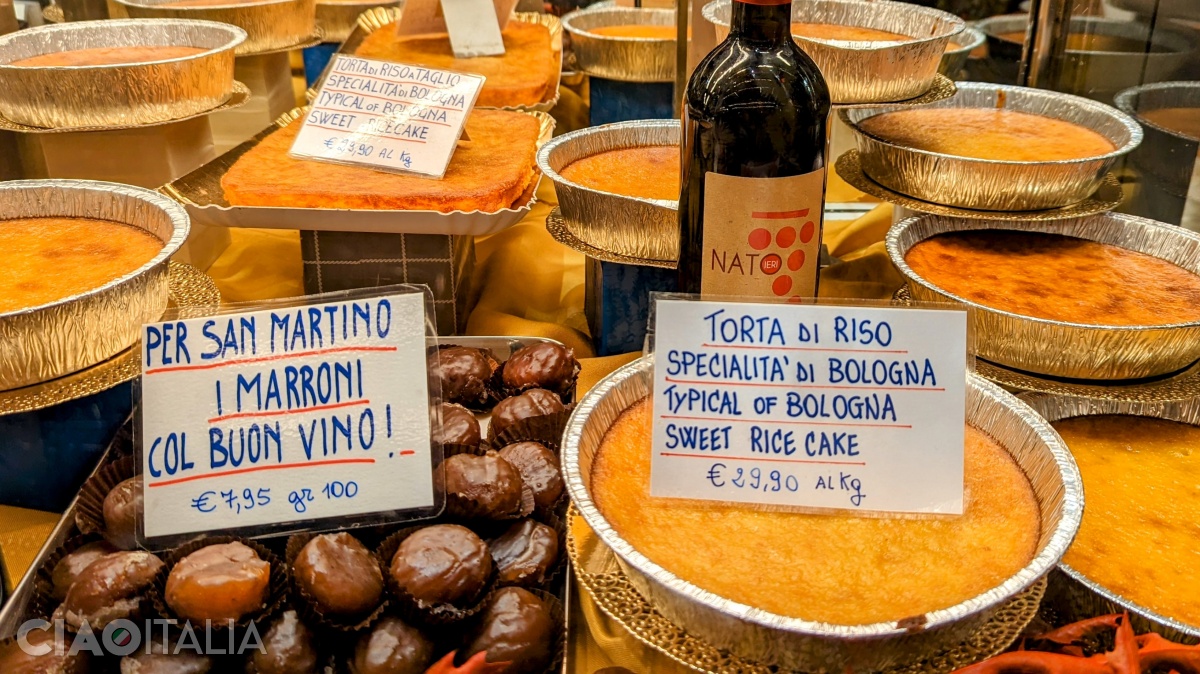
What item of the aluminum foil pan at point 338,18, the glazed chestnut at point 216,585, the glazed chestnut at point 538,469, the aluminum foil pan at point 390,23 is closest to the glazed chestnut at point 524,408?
the glazed chestnut at point 538,469

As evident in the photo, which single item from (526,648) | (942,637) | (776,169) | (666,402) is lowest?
(526,648)

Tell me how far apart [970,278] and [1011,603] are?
64 cm

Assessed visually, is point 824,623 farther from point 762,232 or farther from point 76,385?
point 76,385

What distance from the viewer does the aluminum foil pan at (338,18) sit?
2.57m

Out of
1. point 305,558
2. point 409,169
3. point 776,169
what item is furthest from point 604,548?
point 409,169

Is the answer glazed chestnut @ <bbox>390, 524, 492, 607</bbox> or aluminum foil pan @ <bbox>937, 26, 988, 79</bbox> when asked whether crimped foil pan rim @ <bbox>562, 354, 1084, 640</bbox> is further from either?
aluminum foil pan @ <bbox>937, 26, 988, 79</bbox>

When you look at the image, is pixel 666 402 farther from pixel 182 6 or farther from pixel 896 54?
pixel 182 6

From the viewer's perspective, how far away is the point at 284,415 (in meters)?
0.88

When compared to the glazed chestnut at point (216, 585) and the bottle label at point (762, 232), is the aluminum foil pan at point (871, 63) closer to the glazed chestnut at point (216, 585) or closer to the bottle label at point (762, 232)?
the bottle label at point (762, 232)

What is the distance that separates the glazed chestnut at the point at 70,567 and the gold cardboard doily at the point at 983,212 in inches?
43.9

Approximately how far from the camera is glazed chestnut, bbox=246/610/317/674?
2.69ft

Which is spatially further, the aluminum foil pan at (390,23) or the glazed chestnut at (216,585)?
the aluminum foil pan at (390,23)

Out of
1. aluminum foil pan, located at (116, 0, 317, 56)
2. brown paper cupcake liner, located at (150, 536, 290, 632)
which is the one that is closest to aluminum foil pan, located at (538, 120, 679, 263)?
brown paper cupcake liner, located at (150, 536, 290, 632)

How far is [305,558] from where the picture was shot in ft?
2.79
